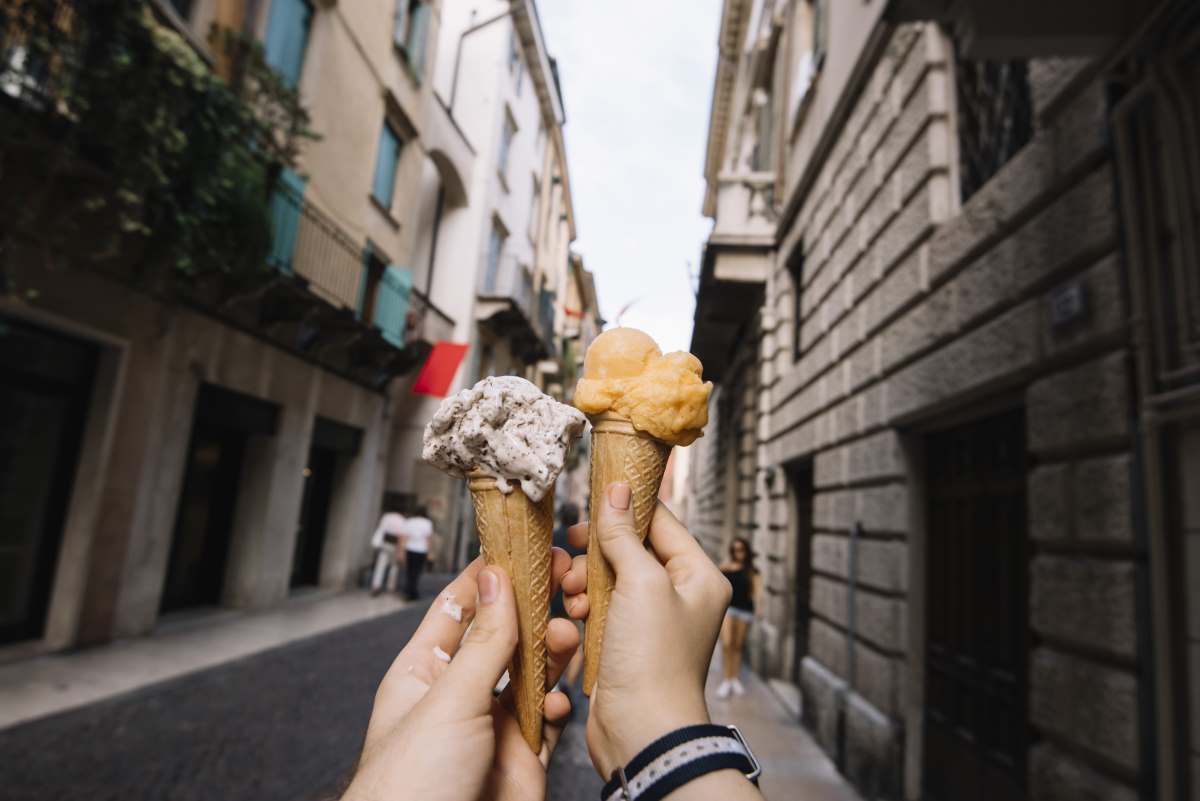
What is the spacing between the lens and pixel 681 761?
1302 mm

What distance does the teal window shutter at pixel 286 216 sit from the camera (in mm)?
9992

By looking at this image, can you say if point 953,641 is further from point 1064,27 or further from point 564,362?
point 564,362

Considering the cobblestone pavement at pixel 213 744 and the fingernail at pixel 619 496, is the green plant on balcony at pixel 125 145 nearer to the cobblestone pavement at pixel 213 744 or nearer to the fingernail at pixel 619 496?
the cobblestone pavement at pixel 213 744

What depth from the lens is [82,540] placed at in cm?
743

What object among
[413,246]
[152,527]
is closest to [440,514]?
[413,246]

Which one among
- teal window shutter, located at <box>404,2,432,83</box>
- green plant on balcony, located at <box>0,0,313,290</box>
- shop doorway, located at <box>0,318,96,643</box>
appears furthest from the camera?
teal window shutter, located at <box>404,2,432,83</box>

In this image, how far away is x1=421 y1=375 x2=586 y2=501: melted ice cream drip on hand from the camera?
6.33 feet

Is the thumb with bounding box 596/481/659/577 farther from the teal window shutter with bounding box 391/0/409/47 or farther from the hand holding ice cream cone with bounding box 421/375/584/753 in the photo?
the teal window shutter with bounding box 391/0/409/47

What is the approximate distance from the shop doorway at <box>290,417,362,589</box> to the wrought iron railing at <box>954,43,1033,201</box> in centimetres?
1125

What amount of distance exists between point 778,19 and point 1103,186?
1020 cm

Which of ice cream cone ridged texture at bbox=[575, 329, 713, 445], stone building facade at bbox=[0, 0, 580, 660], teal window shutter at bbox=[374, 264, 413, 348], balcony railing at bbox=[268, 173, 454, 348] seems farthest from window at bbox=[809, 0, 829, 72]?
teal window shutter at bbox=[374, 264, 413, 348]

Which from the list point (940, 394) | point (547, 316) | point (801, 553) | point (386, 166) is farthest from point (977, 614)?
point (547, 316)

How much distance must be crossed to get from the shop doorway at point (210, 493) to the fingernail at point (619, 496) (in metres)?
9.40

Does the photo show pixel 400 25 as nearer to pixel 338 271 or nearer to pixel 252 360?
pixel 338 271
